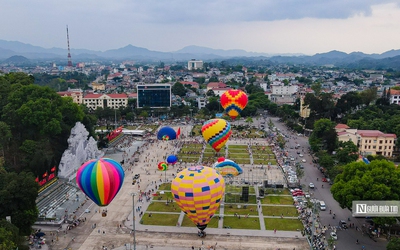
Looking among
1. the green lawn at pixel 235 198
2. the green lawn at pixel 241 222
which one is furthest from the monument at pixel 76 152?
the green lawn at pixel 241 222

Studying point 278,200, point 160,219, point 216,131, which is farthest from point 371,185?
point 216,131

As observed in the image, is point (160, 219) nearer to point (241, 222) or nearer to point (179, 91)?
point (241, 222)

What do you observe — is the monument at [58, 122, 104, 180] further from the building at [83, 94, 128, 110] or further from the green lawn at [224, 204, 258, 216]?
the building at [83, 94, 128, 110]

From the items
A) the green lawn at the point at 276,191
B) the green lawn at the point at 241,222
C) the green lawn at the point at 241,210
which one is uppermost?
the green lawn at the point at 276,191

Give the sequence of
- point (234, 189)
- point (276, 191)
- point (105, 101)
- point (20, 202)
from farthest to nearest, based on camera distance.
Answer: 1. point (105, 101)
2. point (276, 191)
3. point (234, 189)
4. point (20, 202)

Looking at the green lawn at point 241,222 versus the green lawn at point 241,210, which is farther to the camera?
the green lawn at point 241,210

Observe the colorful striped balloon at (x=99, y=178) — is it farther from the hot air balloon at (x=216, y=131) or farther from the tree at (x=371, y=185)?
the hot air balloon at (x=216, y=131)

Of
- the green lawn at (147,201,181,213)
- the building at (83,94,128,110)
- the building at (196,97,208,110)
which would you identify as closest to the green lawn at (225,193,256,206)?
the green lawn at (147,201,181,213)
